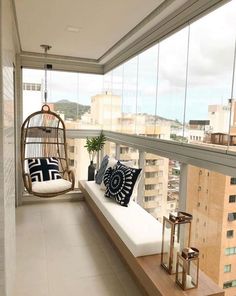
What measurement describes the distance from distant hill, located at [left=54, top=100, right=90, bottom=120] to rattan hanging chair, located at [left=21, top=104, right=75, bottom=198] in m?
0.25

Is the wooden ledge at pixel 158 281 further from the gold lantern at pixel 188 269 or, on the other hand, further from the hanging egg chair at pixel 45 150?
the hanging egg chair at pixel 45 150

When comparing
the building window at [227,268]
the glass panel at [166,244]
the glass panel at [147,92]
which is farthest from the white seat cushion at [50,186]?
Result: the building window at [227,268]

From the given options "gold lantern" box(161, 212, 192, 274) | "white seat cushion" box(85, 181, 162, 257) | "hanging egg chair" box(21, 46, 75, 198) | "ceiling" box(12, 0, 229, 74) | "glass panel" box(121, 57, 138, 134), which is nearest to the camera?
"gold lantern" box(161, 212, 192, 274)

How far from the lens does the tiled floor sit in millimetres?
2354

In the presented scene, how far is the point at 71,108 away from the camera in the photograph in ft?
15.7

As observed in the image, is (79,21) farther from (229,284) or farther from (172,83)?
(229,284)

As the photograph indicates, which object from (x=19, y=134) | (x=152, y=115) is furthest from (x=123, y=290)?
(x=19, y=134)

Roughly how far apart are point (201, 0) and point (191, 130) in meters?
1.08

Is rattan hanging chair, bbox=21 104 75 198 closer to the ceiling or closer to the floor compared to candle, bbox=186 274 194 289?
closer to the ceiling

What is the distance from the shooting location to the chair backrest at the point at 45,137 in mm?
4262

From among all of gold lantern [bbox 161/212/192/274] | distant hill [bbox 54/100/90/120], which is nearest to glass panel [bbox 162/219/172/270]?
gold lantern [bbox 161/212/192/274]

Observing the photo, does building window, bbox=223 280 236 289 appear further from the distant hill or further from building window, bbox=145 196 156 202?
the distant hill

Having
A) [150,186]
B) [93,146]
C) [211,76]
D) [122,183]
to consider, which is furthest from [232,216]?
[93,146]

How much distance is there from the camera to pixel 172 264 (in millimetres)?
2010
